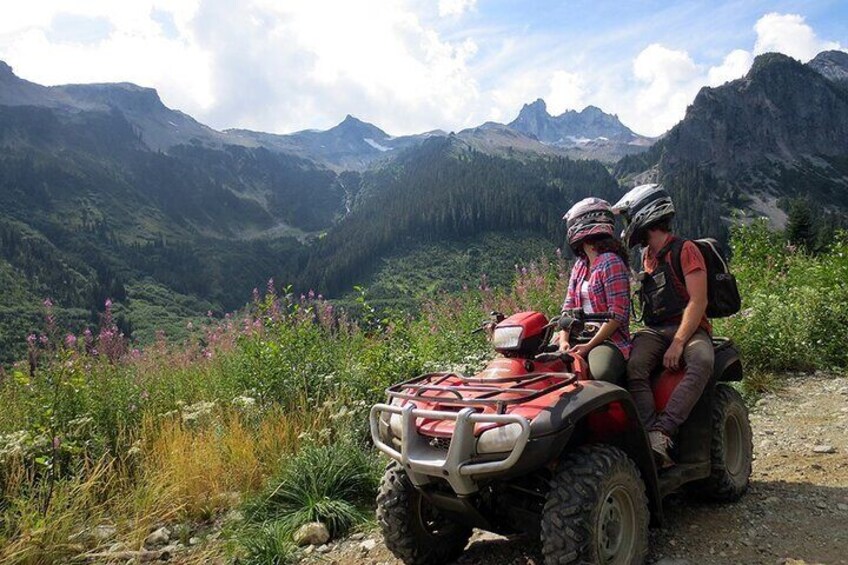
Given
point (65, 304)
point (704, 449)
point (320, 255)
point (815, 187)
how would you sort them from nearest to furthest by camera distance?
point (704, 449) < point (65, 304) < point (815, 187) < point (320, 255)

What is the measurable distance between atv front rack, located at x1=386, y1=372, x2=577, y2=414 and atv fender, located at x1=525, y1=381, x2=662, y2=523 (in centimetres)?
14

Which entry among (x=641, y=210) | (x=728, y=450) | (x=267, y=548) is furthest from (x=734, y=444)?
(x=267, y=548)

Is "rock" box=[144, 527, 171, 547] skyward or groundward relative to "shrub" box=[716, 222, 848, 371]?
groundward

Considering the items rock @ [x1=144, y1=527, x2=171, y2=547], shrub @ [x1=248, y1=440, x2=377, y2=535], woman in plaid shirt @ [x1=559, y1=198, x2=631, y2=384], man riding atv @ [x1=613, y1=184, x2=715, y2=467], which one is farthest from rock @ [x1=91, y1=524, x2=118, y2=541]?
man riding atv @ [x1=613, y1=184, x2=715, y2=467]

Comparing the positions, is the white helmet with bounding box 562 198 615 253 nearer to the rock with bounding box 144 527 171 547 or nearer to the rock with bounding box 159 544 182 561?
the rock with bounding box 159 544 182 561

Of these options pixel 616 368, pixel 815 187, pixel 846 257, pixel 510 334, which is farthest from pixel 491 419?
pixel 815 187

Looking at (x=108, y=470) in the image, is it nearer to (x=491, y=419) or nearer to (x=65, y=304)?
(x=491, y=419)

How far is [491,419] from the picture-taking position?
3.27 metres

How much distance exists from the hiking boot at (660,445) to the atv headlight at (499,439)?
1.40 metres

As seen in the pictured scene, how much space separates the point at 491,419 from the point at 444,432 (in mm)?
408

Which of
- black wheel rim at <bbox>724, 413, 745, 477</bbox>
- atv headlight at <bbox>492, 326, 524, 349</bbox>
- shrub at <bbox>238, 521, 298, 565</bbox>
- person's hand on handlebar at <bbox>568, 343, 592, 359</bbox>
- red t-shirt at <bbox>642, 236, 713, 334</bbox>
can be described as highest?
red t-shirt at <bbox>642, 236, 713, 334</bbox>

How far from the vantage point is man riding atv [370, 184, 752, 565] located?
337cm

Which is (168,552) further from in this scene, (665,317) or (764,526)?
(764,526)

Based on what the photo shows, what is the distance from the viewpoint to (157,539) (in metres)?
5.50
